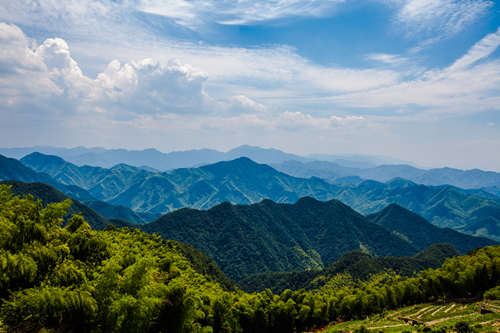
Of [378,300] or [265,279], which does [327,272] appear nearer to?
[265,279]

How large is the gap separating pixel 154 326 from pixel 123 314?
5.89 meters

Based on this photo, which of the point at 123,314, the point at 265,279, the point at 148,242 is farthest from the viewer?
the point at 265,279

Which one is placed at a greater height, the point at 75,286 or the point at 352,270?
the point at 75,286

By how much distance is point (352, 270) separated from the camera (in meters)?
138

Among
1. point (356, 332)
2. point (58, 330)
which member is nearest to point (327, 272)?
point (356, 332)

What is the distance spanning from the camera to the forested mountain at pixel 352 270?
133875 millimetres

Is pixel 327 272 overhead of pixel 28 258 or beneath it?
beneath

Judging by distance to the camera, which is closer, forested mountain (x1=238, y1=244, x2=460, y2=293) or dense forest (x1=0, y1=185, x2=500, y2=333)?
dense forest (x1=0, y1=185, x2=500, y2=333)

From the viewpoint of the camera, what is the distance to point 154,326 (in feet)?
85.0

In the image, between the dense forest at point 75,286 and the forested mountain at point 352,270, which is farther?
the forested mountain at point 352,270

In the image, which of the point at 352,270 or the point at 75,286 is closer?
the point at 75,286

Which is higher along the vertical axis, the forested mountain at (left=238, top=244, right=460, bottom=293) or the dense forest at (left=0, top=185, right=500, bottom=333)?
the dense forest at (left=0, top=185, right=500, bottom=333)

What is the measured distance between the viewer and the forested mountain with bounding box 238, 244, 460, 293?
5271 inches

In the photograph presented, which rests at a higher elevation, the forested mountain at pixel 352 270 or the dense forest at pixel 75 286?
the dense forest at pixel 75 286
